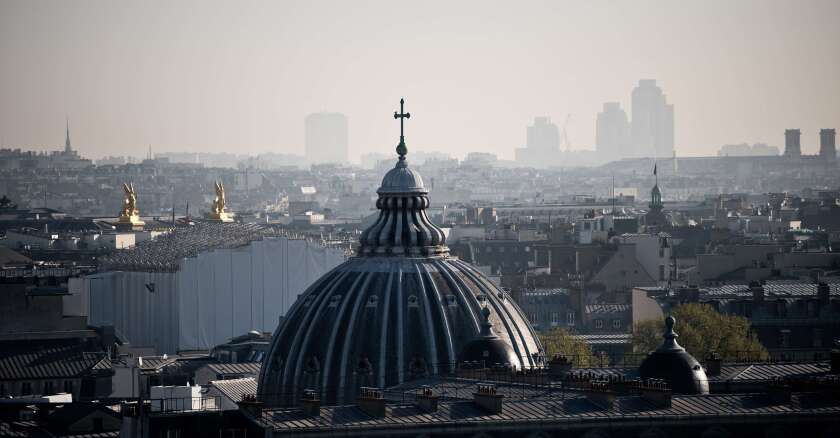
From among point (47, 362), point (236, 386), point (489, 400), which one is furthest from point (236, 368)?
point (489, 400)

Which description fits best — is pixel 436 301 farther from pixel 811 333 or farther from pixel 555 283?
pixel 555 283

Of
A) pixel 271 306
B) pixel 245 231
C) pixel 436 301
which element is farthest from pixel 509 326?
pixel 245 231

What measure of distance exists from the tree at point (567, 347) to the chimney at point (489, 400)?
2601 cm

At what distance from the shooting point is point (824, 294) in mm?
113312

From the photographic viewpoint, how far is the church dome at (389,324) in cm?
7125

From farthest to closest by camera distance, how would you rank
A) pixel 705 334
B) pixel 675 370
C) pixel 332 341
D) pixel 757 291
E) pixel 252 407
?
pixel 757 291
pixel 705 334
pixel 332 341
pixel 675 370
pixel 252 407

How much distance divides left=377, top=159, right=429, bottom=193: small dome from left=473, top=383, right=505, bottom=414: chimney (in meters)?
16.3

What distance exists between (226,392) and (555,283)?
62964 millimetres

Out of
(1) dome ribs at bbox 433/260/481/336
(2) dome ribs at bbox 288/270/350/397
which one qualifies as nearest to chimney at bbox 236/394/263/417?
(2) dome ribs at bbox 288/270/350/397

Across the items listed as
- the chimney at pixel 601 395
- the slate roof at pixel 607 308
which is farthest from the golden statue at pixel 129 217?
the chimney at pixel 601 395

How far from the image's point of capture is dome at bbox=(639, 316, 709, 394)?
210ft

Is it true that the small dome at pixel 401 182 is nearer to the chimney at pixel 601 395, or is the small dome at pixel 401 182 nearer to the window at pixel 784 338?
the chimney at pixel 601 395

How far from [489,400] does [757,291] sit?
54.9m

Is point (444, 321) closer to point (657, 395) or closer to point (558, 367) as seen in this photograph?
point (558, 367)
